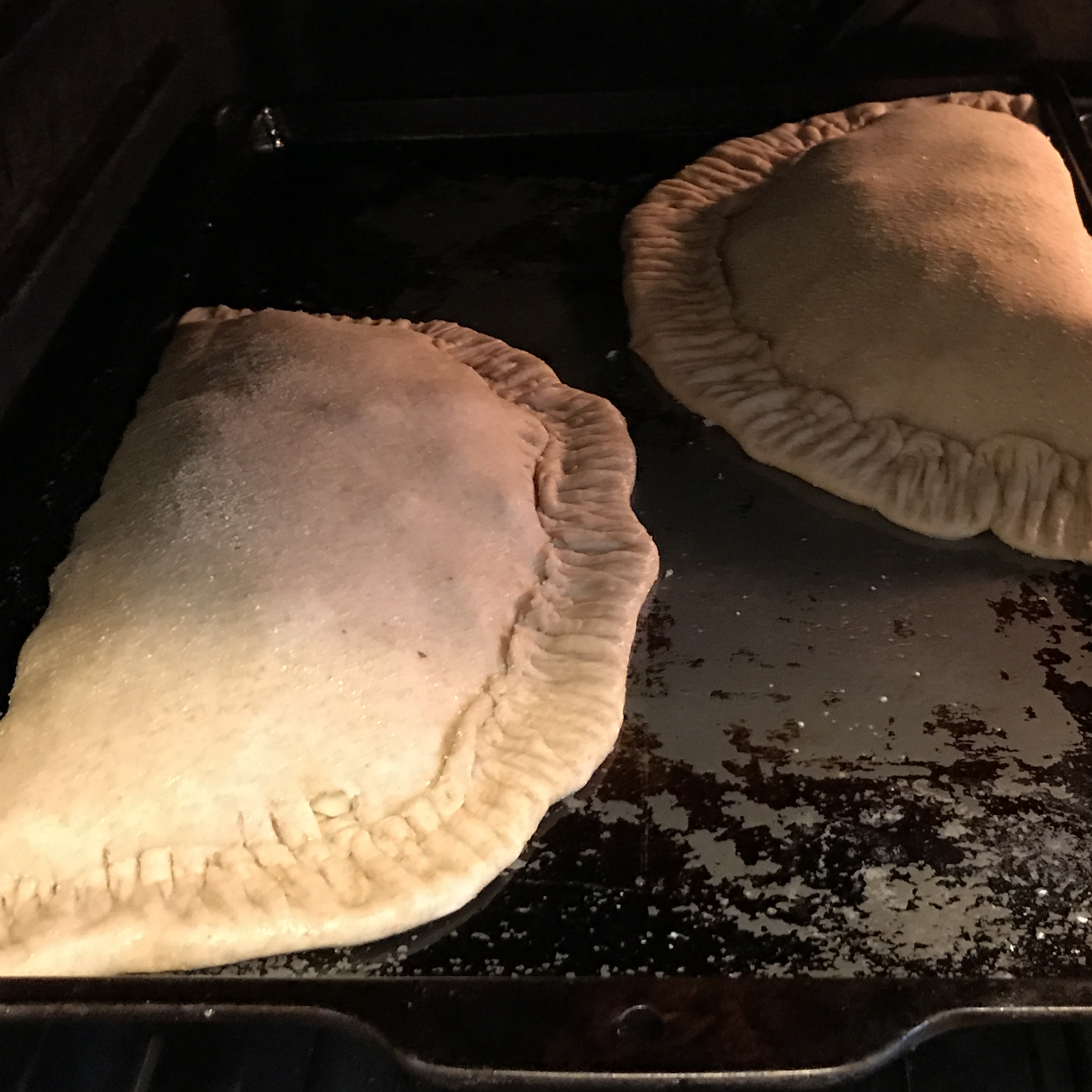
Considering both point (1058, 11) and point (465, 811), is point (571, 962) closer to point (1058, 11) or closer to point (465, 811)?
point (465, 811)

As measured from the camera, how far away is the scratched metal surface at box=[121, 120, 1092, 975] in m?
0.93

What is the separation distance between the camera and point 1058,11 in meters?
1.72

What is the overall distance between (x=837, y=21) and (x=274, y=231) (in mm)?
959

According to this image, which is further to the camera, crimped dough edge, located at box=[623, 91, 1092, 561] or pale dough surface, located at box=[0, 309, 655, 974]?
crimped dough edge, located at box=[623, 91, 1092, 561]

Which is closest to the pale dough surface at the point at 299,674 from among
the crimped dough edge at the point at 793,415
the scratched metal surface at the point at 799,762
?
the scratched metal surface at the point at 799,762

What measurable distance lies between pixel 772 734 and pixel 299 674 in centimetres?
47

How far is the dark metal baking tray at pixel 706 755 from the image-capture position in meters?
0.80

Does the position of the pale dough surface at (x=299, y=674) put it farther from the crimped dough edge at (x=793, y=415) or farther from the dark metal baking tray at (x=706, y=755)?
the crimped dough edge at (x=793, y=415)

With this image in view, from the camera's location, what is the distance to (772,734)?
108 cm

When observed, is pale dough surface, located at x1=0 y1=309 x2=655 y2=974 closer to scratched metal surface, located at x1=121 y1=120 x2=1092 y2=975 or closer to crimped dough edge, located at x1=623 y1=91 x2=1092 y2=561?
scratched metal surface, located at x1=121 y1=120 x2=1092 y2=975

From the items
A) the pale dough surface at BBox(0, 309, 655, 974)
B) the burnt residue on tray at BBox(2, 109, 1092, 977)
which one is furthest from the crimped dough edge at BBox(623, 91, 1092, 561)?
the pale dough surface at BBox(0, 309, 655, 974)

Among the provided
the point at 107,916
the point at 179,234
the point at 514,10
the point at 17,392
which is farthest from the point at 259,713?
the point at 514,10

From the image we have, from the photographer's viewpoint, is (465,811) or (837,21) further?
(837,21)

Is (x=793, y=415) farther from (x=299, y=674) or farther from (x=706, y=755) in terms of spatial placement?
(x=299, y=674)
